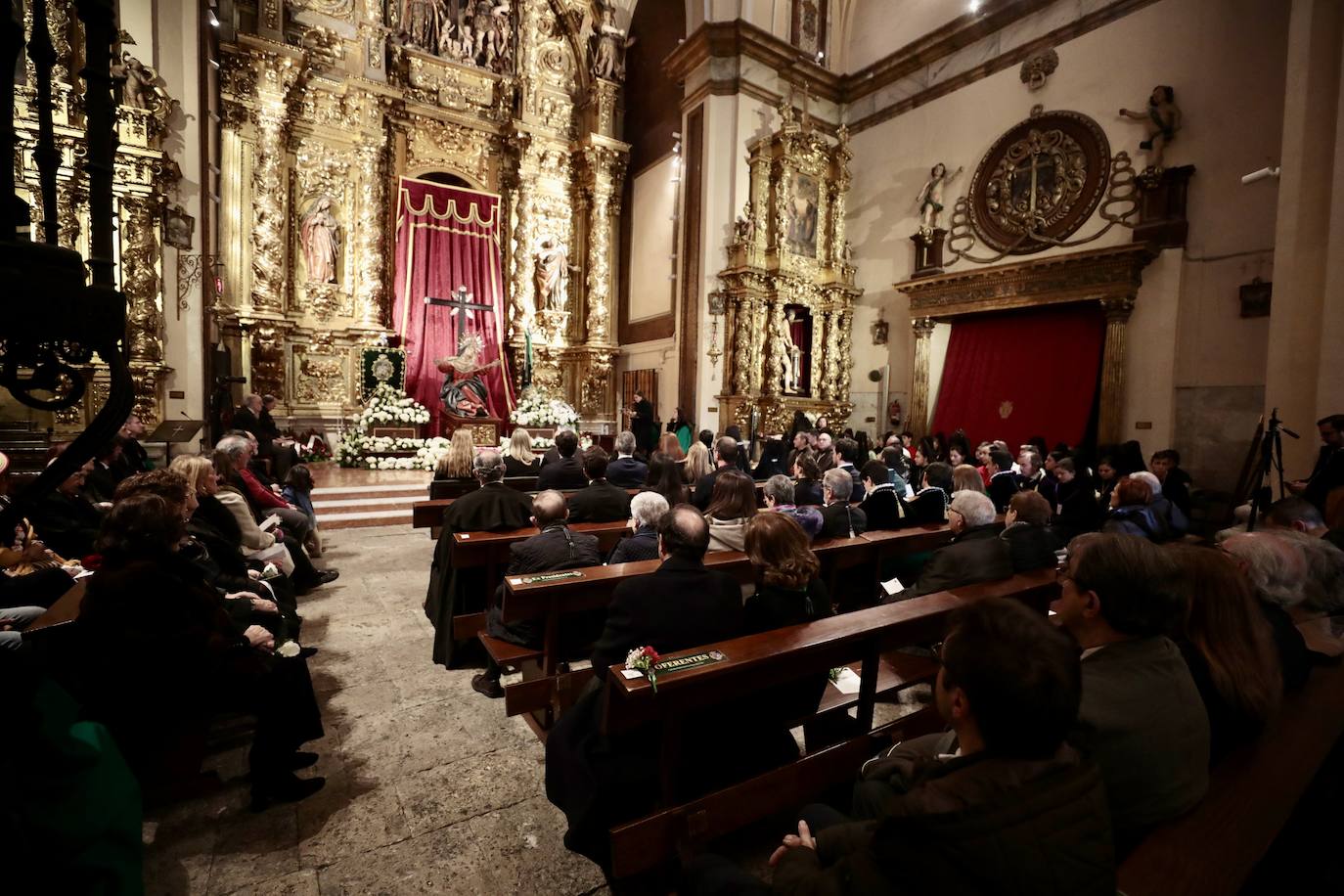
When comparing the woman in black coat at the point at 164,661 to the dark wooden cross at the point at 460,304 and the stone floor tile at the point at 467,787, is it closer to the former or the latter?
the stone floor tile at the point at 467,787

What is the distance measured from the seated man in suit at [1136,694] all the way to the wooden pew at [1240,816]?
63 mm

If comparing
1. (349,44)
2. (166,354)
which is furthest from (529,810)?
(349,44)

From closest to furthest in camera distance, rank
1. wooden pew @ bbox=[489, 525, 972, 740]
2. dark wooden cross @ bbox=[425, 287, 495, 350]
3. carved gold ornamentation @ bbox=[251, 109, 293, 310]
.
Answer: wooden pew @ bbox=[489, 525, 972, 740] < carved gold ornamentation @ bbox=[251, 109, 293, 310] < dark wooden cross @ bbox=[425, 287, 495, 350]

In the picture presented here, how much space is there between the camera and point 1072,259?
936cm

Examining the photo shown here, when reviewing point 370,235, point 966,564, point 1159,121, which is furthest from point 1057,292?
point 370,235

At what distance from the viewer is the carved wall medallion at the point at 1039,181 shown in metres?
9.44

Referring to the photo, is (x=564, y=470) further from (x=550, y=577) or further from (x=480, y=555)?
(x=550, y=577)

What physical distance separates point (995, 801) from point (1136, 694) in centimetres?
72

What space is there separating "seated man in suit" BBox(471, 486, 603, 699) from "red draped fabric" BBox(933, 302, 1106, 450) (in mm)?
9148

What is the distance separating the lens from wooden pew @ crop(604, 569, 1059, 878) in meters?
1.81

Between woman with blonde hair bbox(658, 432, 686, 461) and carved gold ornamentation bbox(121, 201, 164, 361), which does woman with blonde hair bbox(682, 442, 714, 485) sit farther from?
carved gold ornamentation bbox(121, 201, 164, 361)

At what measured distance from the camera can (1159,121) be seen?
8.56 metres

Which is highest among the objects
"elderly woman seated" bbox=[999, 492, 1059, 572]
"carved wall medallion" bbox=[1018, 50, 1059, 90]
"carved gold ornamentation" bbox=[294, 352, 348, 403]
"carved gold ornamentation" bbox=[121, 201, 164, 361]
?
"carved wall medallion" bbox=[1018, 50, 1059, 90]

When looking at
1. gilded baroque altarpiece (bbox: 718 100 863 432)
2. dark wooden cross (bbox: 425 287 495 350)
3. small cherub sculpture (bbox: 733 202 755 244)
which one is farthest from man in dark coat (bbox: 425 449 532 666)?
dark wooden cross (bbox: 425 287 495 350)
